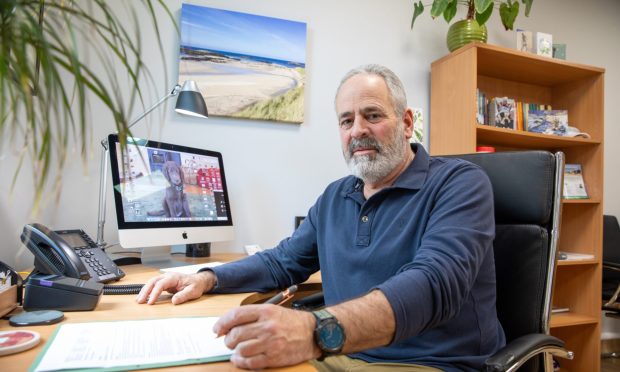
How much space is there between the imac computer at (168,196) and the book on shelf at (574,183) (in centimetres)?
214

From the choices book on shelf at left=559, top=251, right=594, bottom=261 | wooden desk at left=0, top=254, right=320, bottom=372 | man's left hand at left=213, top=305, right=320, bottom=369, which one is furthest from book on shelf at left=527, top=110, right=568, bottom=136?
man's left hand at left=213, top=305, right=320, bottom=369

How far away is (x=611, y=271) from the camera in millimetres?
2822

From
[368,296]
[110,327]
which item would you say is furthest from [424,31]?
[110,327]

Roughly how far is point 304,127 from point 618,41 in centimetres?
270

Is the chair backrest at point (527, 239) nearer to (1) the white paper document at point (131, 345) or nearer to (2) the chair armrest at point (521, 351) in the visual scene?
(2) the chair armrest at point (521, 351)

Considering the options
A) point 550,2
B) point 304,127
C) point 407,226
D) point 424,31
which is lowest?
point 407,226

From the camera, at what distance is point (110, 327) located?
2.59ft

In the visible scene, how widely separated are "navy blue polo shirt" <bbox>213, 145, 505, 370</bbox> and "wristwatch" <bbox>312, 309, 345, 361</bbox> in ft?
0.41

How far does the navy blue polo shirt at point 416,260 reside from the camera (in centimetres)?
84

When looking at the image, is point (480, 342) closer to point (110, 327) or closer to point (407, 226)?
point (407, 226)

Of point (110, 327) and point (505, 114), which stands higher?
point (505, 114)

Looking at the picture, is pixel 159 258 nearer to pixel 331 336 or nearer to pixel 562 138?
pixel 331 336

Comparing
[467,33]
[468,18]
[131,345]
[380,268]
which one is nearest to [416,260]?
[380,268]

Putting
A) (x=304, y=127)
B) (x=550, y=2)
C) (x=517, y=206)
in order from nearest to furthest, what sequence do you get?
(x=517, y=206)
(x=304, y=127)
(x=550, y=2)
